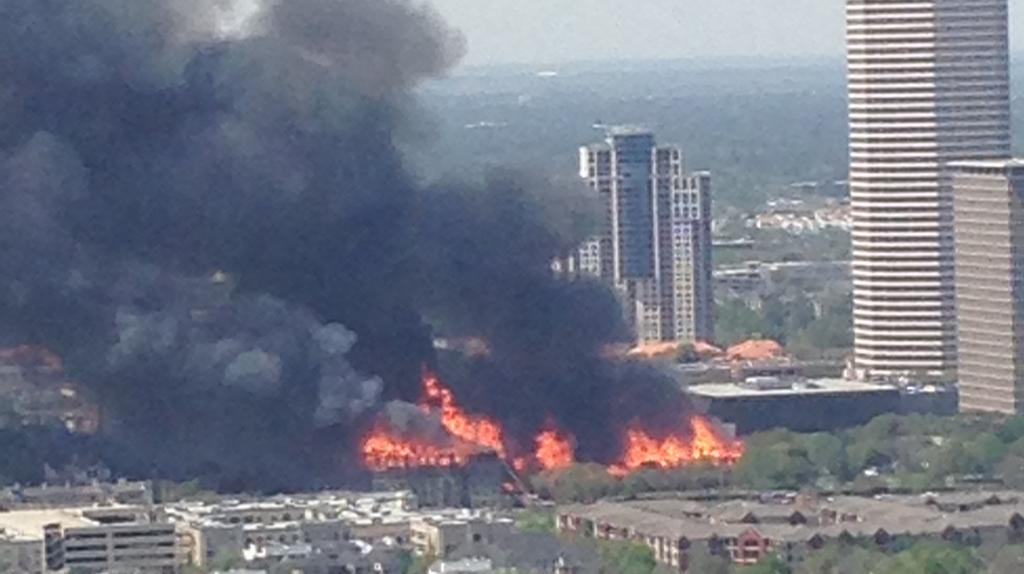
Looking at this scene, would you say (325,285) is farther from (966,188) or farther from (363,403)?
(966,188)

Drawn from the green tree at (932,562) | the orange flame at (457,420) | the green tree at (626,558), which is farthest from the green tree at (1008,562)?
the orange flame at (457,420)

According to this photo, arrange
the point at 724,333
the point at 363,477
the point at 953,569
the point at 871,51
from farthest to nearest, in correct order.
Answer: the point at 724,333
the point at 871,51
the point at 363,477
the point at 953,569

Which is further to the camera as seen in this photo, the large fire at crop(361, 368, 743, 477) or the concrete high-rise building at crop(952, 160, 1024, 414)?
the concrete high-rise building at crop(952, 160, 1024, 414)

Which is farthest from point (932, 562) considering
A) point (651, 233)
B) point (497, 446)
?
point (651, 233)

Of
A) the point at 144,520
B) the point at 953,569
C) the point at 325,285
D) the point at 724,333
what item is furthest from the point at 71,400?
the point at 724,333

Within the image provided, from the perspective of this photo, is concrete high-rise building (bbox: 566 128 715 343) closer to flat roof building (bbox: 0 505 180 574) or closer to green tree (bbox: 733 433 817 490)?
green tree (bbox: 733 433 817 490)

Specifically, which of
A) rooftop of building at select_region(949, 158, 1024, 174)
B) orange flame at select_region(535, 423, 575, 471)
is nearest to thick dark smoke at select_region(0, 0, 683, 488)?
orange flame at select_region(535, 423, 575, 471)

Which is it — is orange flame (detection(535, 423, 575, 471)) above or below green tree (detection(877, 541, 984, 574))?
above
